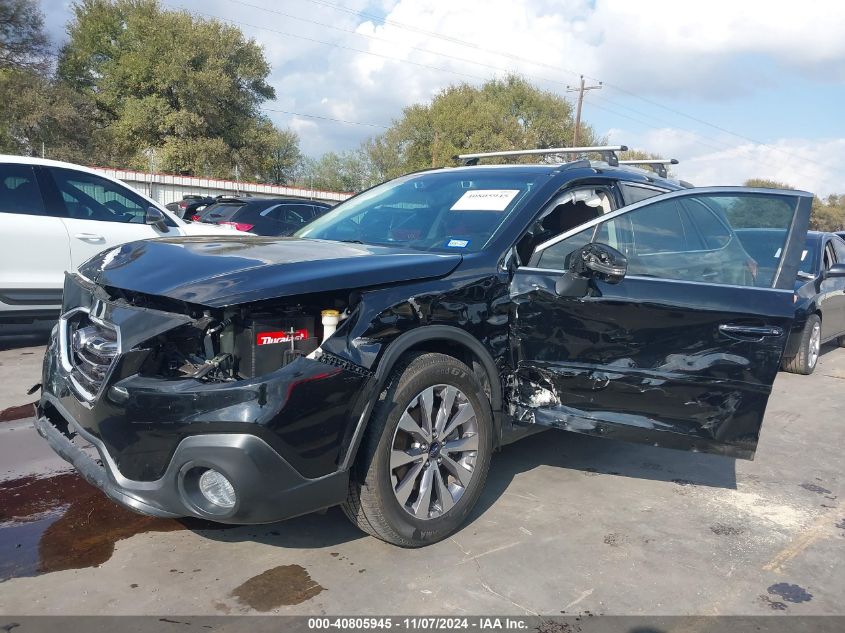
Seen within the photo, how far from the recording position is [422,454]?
10.5 feet

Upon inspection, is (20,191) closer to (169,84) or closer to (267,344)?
(267,344)

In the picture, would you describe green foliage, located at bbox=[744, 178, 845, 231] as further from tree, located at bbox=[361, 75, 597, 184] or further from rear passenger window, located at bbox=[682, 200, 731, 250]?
rear passenger window, located at bbox=[682, 200, 731, 250]

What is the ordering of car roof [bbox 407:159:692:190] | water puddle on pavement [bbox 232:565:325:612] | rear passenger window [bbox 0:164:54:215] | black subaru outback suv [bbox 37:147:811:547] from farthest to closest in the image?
rear passenger window [bbox 0:164:54:215] → car roof [bbox 407:159:692:190] → water puddle on pavement [bbox 232:565:325:612] → black subaru outback suv [bbox 37:147:811:547]

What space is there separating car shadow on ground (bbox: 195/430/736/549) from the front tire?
14.5 inches

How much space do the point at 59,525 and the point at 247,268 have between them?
5.60ft

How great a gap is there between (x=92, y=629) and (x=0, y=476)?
6.19 feet

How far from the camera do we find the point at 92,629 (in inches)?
102

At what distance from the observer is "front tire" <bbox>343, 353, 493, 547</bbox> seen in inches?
118

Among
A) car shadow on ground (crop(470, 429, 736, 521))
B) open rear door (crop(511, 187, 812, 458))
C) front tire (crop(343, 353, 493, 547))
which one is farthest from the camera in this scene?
car shadow on ground (crop(470, 429, 736, 521))

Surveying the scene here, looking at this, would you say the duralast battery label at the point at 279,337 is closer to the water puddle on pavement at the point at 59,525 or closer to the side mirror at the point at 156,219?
the water puddle on pavement at the point at 59,525

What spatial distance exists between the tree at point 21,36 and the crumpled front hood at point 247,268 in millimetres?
38450

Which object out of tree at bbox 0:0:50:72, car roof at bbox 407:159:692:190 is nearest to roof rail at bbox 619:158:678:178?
car roof at bbox 407:159:692:190

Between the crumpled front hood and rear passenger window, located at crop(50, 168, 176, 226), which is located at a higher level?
rear passenger window, located at crop(50, 168, 176, 226)

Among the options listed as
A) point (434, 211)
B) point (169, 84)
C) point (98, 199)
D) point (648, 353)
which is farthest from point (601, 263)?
point (169, 84)
